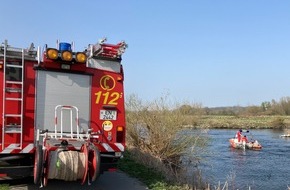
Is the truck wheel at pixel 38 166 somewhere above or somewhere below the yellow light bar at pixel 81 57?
below

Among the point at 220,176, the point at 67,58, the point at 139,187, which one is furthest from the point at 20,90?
the point at 220,176

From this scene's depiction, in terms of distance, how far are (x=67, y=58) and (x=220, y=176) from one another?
12157 millimetres

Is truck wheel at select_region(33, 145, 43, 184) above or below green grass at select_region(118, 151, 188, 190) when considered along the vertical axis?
above

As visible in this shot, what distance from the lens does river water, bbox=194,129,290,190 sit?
17.0m

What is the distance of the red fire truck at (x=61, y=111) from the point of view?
7.15 m

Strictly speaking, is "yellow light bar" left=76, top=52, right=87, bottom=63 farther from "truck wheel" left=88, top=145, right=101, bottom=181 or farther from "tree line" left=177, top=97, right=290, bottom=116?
"tree line" left=177, top=97, right=290, bottom=116

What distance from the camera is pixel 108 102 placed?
335 inches

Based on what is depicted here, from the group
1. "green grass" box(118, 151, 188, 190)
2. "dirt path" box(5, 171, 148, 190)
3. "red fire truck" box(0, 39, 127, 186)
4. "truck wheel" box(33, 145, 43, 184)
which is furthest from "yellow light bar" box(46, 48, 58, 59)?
"green grass" box(118, 151, 188, 190)

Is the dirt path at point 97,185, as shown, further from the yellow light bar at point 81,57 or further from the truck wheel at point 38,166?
the yellow light bar at point 81,57

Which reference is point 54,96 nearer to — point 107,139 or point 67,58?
point 67,58

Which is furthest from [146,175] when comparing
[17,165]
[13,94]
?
[13,94]

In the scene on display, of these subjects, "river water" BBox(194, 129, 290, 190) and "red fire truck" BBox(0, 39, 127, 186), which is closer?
"red fire truck" BBox(0, 39, 127, 186)

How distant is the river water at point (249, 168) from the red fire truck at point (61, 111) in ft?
22.3

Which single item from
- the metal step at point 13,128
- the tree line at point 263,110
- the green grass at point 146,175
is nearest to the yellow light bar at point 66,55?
the metal step at point 13,128
